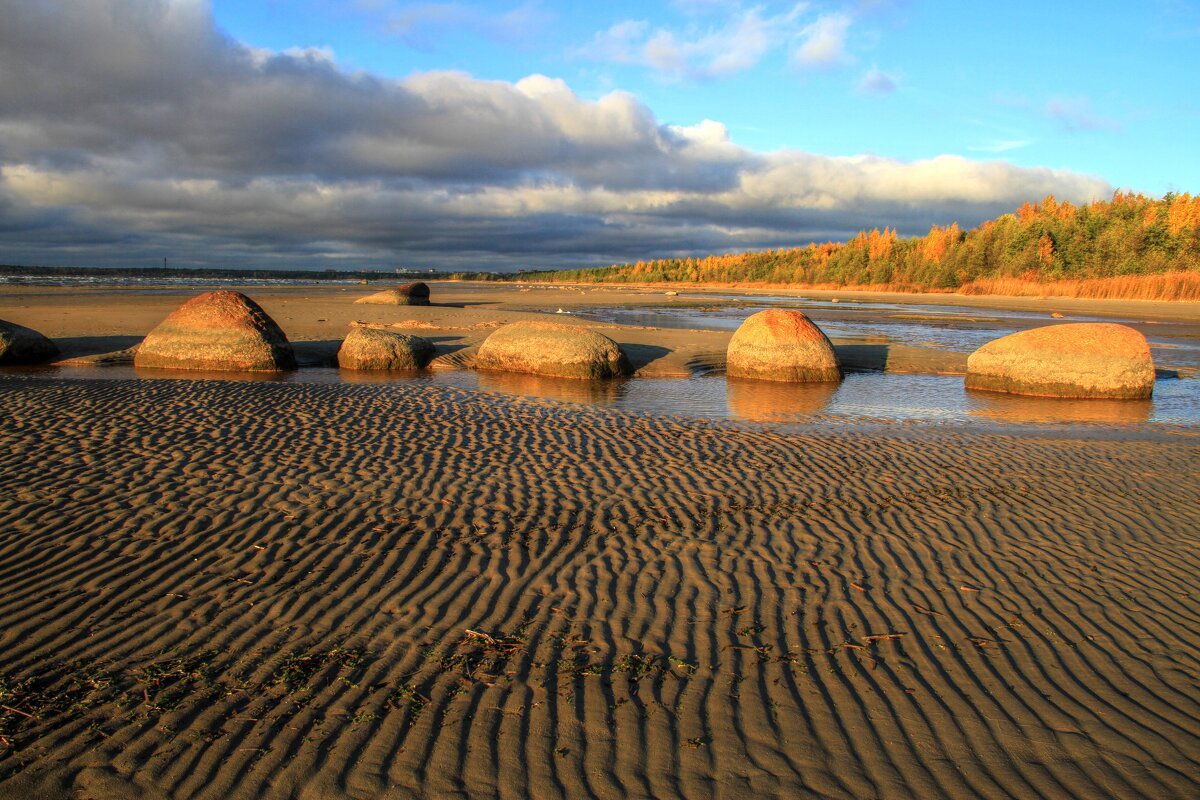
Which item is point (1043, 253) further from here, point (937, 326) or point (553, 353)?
point (553, 353)

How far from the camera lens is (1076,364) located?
13.8m

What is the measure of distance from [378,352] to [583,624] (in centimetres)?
1229

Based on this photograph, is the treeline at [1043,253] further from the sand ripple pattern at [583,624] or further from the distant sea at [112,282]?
the distant sea at [112,282]

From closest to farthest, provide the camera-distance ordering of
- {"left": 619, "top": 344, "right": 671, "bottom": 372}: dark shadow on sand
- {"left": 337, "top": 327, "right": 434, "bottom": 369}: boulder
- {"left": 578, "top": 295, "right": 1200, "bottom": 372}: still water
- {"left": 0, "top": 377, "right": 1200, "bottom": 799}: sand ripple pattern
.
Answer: {"left": 0, "top": 377, "right": 1200, "bottom": 799}: sand ripple pattern < {"left": 337, "top": 327, "right": 434, "bottom": 369}: boulder < {"left": 619, "top": 344, "right": 671, "bottom": 372}: dark shadow on sand < {"left": 578, "top": 295, "right": 1200, "bottom": 372}: still water

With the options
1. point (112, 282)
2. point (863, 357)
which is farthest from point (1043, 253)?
point (112, 282)

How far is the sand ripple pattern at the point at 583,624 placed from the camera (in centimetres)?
330

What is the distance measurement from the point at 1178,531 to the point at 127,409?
Answer: 1274cm

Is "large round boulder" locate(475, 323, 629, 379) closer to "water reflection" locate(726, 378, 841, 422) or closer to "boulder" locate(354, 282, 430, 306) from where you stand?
"water reflection" locate(726, 378, 841, 422)

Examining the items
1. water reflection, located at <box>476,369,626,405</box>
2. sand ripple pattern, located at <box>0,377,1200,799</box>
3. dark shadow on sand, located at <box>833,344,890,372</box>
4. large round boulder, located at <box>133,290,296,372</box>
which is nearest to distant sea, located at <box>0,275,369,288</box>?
large round boulder, located at <box>133,290,296,372</box>

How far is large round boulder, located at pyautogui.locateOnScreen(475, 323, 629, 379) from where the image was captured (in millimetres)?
15070

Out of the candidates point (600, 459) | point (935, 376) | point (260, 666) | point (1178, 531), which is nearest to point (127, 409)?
point (600, 459)

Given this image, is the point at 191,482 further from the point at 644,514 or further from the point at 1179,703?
the point at 1179,703

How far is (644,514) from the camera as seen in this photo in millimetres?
6727

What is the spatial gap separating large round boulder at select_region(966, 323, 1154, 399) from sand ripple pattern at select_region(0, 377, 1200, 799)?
6.27m
